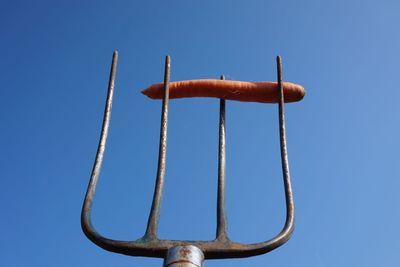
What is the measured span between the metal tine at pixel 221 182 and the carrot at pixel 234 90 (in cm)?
9

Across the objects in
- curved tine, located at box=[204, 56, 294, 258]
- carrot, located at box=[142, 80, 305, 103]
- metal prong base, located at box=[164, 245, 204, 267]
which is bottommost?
metal prong base, located at box=[164, 245, 204, 267]

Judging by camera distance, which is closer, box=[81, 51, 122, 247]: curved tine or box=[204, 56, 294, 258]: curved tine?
box=[204, 56, 294, 258]: curved tine

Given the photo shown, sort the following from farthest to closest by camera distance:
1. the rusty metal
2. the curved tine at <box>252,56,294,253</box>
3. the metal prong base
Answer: the curved tine at <box>252,56,294,253</box> → the rusty metal → the metal prong base

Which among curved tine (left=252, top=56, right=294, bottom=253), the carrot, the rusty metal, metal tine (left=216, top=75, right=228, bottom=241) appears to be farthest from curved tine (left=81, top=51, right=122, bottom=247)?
curved tine (left=252, top=56, right=294, bottom=253)

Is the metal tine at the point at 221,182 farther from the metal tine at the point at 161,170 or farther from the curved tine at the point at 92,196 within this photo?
the curved tine at the point at 92,196

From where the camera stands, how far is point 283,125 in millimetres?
2650

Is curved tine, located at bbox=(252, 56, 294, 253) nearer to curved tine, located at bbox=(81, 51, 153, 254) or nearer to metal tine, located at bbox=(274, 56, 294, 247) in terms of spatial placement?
metal tine, located at bbox=(274, 56, 294, 247)

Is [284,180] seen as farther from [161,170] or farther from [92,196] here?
[92,196]

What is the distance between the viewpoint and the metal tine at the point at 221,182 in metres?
2.14

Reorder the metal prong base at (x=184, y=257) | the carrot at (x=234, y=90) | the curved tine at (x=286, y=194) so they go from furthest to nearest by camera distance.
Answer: the carrot at (x=234, y=90), the curved tine at (x=286, y=194), the metal prong base at (x=184, y=257)

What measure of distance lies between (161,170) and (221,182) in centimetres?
33

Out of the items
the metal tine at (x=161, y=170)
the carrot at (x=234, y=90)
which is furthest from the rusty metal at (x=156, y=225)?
the carrot at (x=234, y=90)

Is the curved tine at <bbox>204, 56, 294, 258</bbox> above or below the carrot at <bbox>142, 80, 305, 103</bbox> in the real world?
below

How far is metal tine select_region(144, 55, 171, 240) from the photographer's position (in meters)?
2.13
